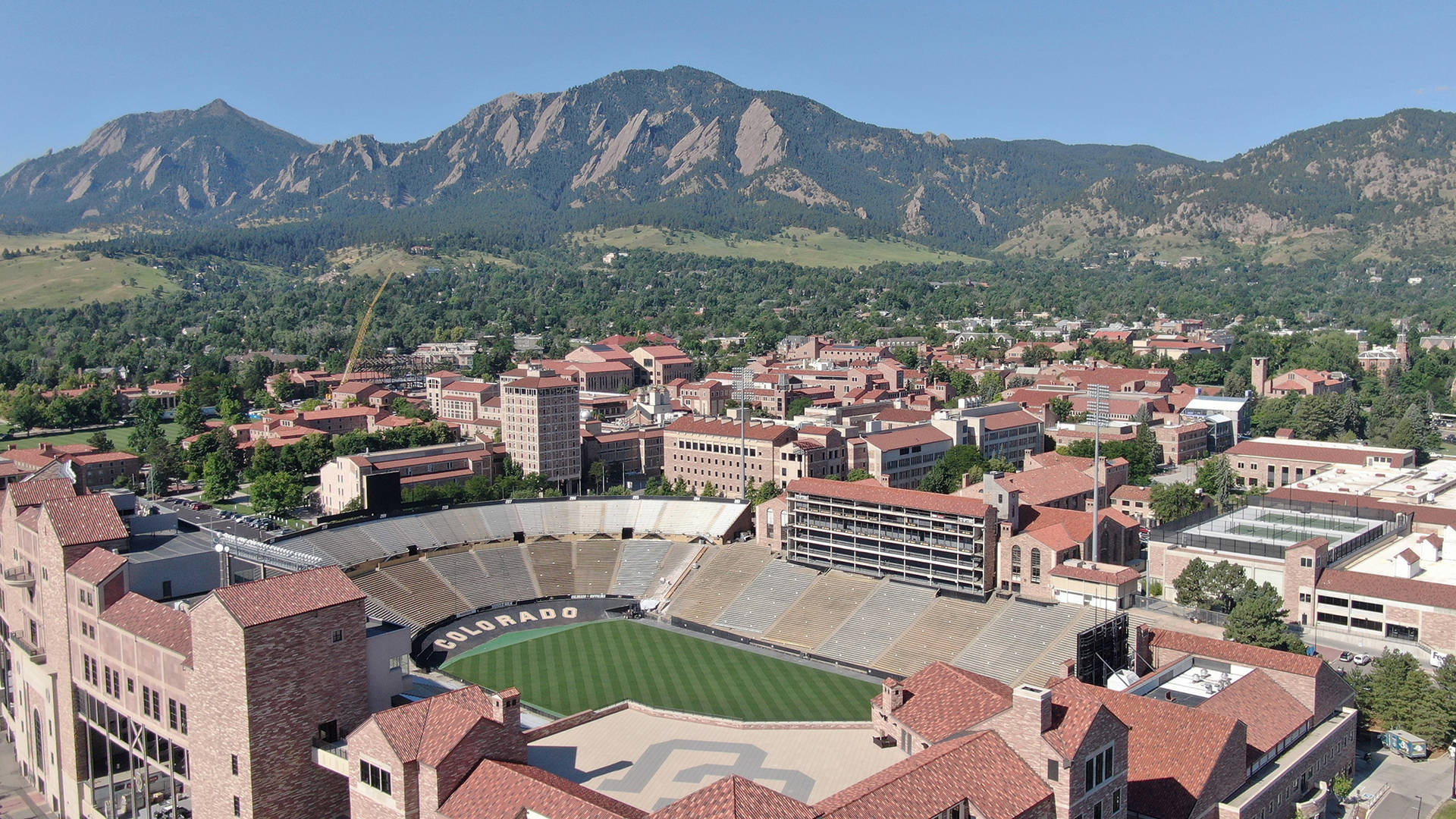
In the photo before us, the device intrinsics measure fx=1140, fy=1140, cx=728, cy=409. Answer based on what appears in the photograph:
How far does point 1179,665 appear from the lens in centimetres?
4262

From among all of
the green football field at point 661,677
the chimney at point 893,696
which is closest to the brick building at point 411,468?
the green football field at point 661,677

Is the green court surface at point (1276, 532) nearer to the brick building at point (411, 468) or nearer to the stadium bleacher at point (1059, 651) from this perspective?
the stadium bleacher at point (1059, 651)

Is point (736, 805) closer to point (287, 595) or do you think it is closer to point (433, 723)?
point (433, 723)

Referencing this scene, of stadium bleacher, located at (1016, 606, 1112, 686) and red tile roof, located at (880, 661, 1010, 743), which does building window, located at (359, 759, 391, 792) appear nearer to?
red tile roof, located at (880, 661, 1010, 743)

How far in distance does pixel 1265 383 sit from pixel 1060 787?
413 ft

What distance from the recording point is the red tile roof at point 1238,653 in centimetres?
4006

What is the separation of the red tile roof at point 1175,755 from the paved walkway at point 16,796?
114 ft

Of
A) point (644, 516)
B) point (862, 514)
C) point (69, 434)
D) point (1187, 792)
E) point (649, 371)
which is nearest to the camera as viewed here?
point (1187, 792)

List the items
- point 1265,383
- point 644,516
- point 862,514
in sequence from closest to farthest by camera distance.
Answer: point 862,514 → point 644,516 → point 1265,383

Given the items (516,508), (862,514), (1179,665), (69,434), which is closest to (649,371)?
(69,434)

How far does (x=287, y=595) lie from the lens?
104 feet

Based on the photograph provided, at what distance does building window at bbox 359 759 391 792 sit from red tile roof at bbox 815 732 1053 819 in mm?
11270

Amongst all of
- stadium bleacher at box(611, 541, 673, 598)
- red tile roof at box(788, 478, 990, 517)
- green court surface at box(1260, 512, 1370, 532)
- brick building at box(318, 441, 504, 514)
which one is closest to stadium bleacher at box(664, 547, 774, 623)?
stadium bleacher at box(611, 541, 673, 598)

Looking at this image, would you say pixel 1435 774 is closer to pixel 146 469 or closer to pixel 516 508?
pixel 516 508
